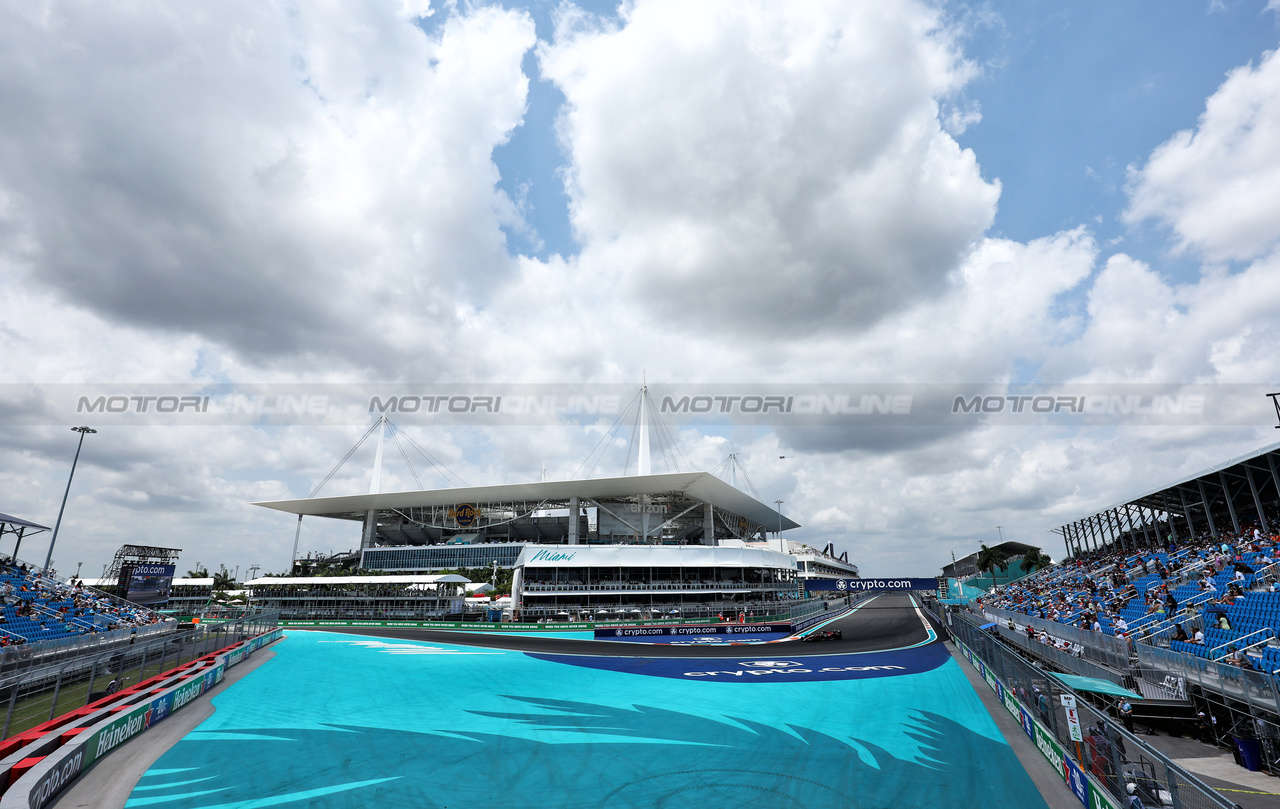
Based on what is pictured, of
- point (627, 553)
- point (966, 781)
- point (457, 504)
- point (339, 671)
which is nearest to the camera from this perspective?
point (966, 781)

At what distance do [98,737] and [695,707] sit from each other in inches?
548

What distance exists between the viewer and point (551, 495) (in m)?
79.5

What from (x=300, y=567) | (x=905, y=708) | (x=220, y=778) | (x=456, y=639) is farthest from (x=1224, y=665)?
(x=300, y=567)

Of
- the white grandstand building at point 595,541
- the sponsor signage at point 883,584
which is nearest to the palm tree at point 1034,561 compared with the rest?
the sponsor signage at point 883,584

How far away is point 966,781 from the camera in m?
11.1

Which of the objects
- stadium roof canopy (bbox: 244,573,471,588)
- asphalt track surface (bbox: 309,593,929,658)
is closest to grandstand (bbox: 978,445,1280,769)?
asphalt track surface (bbox: 309,593,929,658)

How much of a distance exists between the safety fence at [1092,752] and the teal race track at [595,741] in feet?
2.67

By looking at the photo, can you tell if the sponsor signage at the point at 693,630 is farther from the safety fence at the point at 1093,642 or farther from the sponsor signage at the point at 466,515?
the sponsor signage at the point at 466,515

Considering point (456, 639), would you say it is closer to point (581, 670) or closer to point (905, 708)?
point (581, 670)

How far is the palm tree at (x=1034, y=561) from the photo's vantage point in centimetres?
7281

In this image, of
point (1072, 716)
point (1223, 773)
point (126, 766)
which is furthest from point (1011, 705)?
point (126, 766)

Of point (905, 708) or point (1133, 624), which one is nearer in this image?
point (905, 708)

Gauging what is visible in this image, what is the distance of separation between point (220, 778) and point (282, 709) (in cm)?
636

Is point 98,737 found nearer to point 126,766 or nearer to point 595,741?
point 126,766
